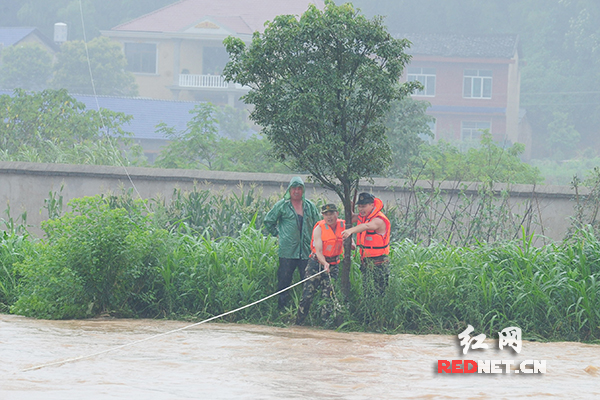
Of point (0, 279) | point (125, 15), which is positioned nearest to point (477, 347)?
point (0, 279)

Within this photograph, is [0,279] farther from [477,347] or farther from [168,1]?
[168,1]

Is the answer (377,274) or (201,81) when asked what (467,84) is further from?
(377,274)

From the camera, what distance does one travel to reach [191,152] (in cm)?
1969

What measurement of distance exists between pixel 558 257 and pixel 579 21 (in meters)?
51.1

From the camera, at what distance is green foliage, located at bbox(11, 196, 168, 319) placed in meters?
9.22

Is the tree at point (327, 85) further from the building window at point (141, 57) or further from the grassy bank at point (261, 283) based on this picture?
the building window at point (141, 57)

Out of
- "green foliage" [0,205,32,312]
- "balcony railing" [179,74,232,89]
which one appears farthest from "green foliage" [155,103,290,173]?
"balcony railing" [179,74,232,89]

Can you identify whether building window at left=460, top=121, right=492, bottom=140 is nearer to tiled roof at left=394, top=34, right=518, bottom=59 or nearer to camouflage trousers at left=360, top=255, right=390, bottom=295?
tiled roof at left=394, top=34, right=518, bottom=59

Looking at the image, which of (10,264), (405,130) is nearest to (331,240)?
(10,264)

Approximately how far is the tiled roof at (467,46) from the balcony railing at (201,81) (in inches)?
497

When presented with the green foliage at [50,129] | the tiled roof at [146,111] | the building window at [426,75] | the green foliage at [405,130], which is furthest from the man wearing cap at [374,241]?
the building window at [426,75]

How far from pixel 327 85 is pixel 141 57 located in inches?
1895

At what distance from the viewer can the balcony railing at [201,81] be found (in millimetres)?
51594

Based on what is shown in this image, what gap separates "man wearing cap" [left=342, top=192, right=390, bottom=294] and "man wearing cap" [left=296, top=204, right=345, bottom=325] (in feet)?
0.91
